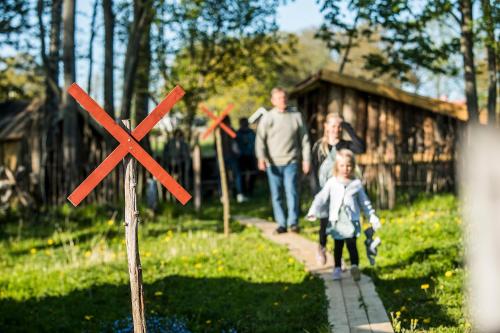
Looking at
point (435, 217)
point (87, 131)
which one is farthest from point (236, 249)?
point (87, 131)

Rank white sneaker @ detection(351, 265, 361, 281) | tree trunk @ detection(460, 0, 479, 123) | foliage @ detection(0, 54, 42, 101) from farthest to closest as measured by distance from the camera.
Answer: foliage @ detection(0, 54, 42, 101), tree trunk @ detection(460, 0, 479, 123), white sneaker @ detection(351, 265, 361, 281)

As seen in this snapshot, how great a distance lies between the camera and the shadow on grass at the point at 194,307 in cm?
602

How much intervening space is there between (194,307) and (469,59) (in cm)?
832

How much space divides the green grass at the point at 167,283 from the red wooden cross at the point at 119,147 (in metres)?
1.84

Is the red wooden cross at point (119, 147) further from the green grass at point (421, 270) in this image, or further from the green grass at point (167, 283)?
the green grass at point (421, 270)

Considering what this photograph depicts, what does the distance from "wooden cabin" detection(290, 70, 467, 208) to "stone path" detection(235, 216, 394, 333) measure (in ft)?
16.2

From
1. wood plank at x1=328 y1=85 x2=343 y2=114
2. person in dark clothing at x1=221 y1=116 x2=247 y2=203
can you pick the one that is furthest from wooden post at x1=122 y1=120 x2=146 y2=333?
person in dark clothing at x1=221 y1=116 x2=247 y2=203

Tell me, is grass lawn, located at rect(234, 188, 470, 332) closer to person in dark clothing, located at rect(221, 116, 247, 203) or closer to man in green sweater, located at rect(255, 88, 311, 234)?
man in green sweater, located at rect(255, 88, 311, 234)

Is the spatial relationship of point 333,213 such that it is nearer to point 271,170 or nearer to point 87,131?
point 271,170

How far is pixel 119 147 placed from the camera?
4.15 m

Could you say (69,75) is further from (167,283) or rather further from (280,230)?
(167,283)

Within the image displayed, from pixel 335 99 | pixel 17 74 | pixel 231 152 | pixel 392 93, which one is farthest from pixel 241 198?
pixel 17 74

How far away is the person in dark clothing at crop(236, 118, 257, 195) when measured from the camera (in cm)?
1755

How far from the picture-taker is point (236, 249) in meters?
9.34
